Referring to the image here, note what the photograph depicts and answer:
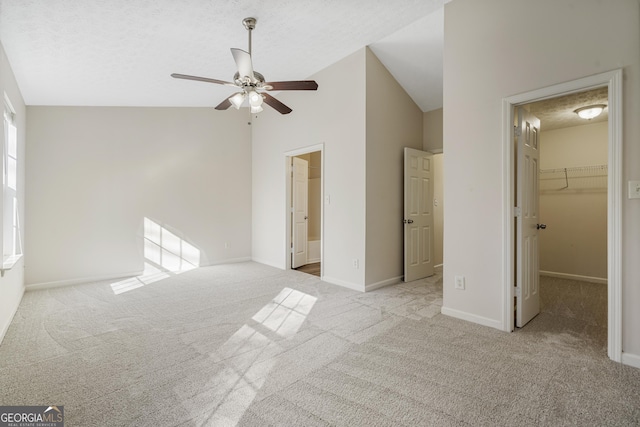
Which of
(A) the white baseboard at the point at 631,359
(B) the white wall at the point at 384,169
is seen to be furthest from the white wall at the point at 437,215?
(A) the white baseboard at the point at 631,359

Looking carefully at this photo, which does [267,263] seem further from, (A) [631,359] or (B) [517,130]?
(A) [631,359]

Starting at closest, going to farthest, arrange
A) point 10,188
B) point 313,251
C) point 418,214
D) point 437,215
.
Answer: point 10,188
point 418,214
point 437,215
point 313,251

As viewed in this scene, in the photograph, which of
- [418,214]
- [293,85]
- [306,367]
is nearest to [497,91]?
[293,85]

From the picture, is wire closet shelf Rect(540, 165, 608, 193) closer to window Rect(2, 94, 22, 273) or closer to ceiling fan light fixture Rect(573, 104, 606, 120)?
ceiling fan light fixture Rect(573, 104, 606, 120)

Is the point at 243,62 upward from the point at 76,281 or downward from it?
upward

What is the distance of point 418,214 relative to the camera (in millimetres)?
4684

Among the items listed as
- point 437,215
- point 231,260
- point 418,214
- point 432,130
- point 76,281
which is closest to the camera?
point 76,281

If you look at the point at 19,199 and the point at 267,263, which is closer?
the point at 19,199

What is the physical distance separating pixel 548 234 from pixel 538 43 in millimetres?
3680

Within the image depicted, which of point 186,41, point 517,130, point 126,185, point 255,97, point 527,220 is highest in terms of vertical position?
point 186,41

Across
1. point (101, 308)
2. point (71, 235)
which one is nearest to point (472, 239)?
point (101, 308)

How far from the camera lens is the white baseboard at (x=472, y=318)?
2.81 metres

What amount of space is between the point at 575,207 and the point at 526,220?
280cm

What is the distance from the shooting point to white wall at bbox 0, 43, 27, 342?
2773 mm
